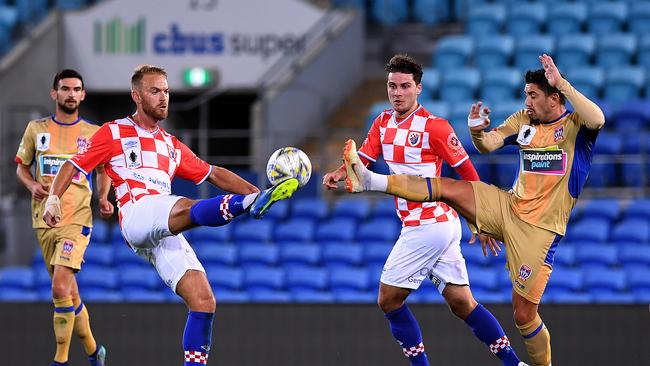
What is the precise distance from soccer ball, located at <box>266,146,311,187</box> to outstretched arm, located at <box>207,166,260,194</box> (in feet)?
2.54

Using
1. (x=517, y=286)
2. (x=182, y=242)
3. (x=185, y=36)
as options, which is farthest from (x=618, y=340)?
(x=185, y=36)

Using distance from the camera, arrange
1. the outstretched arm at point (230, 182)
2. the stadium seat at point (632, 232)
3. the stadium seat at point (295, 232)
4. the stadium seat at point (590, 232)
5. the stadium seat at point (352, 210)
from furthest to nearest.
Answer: the stadium seat at point (352, 210) → the stadium seat at point (295, 232) → the stadium seat at point (590, 232) → the stadium seat at point (632, 232) → the outstretched arm at point (230, 182)

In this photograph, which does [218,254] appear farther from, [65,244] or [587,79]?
[587,79]

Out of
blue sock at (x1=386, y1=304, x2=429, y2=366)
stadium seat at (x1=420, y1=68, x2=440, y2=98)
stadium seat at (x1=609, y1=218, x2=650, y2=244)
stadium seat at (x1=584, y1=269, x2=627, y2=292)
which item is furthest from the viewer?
stadium seat at (x1=420, y1=68, x2=440, y2=98)

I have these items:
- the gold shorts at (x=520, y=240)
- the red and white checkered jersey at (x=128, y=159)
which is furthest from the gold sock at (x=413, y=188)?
the red and white checkered jersey at (x=128, y=159)

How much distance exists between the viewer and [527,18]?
14477mm

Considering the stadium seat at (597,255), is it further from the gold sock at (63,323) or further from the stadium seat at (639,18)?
the gold sock at (63,323)

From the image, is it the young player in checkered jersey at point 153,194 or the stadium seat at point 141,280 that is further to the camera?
the stadium seat at point 141,280

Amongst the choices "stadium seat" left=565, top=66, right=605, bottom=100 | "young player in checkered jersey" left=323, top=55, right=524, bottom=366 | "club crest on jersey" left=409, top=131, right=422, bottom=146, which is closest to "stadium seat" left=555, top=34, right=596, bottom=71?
"stadium seat" left=565, top=66, right=605, bottom=100

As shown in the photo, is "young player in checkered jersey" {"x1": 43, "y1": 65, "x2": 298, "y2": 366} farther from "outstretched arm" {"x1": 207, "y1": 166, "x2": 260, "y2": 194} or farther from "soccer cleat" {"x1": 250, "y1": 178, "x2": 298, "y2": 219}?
"soccer cleat" {"x1": 250, "y1": 178, "x2": 298, "y2": 219}

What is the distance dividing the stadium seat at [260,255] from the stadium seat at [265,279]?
10.5 inches

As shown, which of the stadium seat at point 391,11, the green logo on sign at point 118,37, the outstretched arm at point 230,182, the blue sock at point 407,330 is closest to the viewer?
the outstretched arm at point 230,182

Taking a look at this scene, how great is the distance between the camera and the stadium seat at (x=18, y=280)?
12391 millimetres

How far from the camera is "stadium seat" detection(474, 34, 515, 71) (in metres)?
14.0
